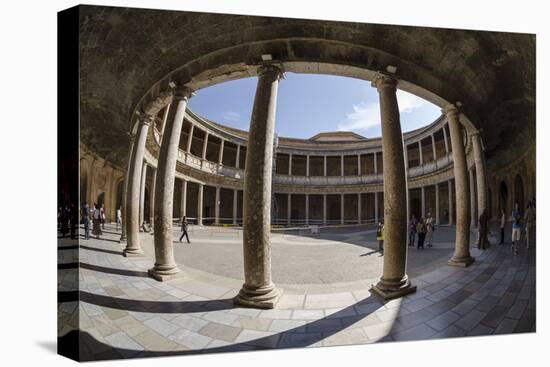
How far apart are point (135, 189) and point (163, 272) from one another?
1495 mm

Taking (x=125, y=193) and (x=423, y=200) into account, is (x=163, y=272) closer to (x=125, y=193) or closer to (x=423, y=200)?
(x=125, y=193)

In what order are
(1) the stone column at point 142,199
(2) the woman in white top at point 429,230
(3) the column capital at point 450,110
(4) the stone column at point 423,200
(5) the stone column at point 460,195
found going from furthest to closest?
(4) the stone column at point 423,200 → (2) the woman in white top at point 429,230 → (3) the column capital at point 450,110 → (5) the stone column at point 460,195 → (1) the stone column at point 142,199

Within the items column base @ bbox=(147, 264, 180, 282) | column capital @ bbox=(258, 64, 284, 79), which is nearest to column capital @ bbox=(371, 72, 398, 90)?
column capital @ bbox=(258, 64, 284, 79)

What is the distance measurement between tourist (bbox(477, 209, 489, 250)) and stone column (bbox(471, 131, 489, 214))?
0.13 meters

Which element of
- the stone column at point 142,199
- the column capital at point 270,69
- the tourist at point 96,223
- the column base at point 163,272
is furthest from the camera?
the stone column at point 142,199

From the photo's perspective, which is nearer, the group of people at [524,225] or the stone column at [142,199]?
the group of people at [524,225]

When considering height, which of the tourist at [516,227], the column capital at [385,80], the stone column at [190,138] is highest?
the column capital at [385,80]

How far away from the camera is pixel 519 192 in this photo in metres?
4.29

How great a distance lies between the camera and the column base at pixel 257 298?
324 cm

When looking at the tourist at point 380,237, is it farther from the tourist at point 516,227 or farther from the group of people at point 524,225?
the tourist at point 516,227

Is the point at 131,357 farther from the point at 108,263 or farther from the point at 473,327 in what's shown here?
the point at 473,327

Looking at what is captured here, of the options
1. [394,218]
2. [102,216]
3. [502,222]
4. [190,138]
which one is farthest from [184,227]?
[502,222]

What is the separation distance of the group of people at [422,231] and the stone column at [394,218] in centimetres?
125


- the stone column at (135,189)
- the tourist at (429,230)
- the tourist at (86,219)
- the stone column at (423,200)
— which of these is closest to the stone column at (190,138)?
the stone column at (135,189)
